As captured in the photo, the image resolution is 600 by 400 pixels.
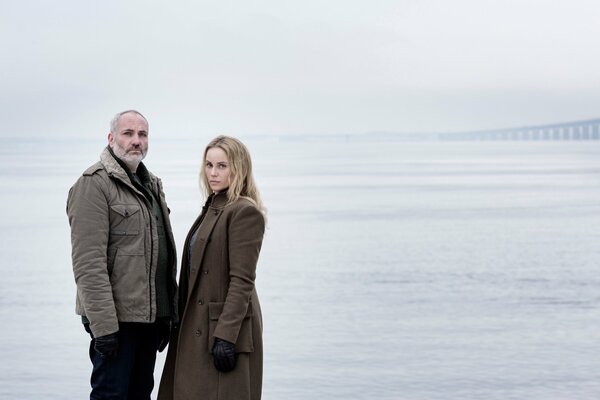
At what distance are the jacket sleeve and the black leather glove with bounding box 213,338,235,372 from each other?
41cm

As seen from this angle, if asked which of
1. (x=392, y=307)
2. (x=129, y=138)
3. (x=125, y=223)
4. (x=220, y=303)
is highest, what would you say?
(x=129, y=138)

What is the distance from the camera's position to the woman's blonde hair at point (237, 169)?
3.95 meters

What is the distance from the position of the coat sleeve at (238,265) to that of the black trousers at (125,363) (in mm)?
396

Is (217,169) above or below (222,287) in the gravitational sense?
above

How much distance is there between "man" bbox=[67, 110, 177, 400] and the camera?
3.95m

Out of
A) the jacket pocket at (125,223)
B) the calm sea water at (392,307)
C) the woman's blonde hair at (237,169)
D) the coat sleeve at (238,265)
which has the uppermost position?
the woman's blonde hair at (237,169)

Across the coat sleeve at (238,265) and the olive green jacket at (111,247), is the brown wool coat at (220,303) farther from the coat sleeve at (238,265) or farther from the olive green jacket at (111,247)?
the olive green jacket at (111,247)

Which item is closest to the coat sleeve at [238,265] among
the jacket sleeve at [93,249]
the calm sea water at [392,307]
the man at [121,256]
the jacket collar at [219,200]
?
the jacket collar at [219,200]

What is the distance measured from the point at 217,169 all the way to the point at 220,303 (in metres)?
0.53

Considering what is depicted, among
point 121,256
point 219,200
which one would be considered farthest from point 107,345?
point 219,200

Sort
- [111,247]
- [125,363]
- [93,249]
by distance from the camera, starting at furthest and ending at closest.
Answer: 1. [125,363]
2. [111,247]
3. [93,249]

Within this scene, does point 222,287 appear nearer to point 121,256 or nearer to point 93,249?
point 121,256

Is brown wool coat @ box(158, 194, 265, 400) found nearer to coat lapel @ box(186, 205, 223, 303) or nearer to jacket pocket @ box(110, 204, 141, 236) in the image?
coat lapel @ box(186, 205, 223, 303)

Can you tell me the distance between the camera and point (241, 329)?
405cm
